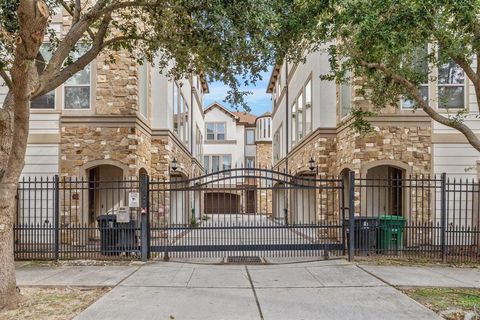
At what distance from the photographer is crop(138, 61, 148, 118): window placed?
13.5 meters

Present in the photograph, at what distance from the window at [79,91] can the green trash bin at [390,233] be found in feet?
30.1

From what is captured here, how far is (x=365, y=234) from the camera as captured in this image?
10.5m

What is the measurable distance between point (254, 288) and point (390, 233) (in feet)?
15.3

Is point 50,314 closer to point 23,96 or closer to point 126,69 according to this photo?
point 23,96

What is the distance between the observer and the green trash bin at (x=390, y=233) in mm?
10566

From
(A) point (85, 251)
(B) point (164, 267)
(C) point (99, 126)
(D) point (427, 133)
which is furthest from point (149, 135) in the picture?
(D) point (427, 133)

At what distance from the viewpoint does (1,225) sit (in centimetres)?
629

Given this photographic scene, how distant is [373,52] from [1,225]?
7458 millimetres

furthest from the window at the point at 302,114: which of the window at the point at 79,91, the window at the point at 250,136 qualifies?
the window at the point at 250,136

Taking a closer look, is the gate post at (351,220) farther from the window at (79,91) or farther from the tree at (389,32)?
the window at (79,91)

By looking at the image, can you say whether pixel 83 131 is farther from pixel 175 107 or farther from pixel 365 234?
pixel 365 234

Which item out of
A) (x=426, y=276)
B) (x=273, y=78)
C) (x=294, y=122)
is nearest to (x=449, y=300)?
(x=426, y=276)

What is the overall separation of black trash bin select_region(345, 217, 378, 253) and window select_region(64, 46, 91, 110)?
850cm

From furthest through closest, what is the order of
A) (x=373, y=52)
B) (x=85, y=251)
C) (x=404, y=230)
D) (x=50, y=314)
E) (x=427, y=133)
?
(x=427, y=133) → (x=404, y=230) → (x=85, y=251) → (x=373, y=52) → (x=50, y=314)
